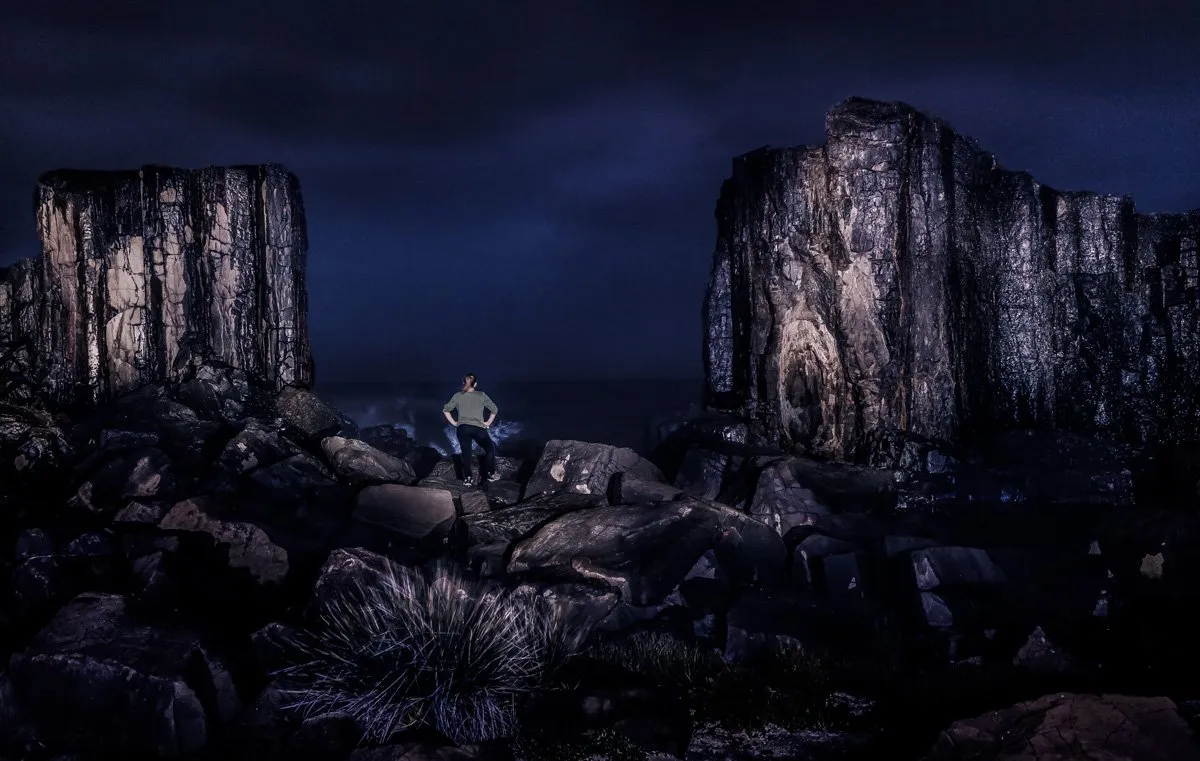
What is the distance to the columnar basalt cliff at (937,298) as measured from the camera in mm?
14852

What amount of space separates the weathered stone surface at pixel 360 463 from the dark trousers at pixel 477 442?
3.66 ft

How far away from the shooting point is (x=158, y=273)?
668 inches

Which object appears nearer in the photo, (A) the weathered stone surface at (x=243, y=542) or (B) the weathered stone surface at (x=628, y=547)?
(B) the weathered stone surface at (x=628, y=547)

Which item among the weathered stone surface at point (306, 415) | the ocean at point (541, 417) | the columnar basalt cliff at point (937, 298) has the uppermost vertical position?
the columnar basalt cliff at point (937, 298)

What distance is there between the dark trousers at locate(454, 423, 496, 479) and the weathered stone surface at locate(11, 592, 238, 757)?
794 cm

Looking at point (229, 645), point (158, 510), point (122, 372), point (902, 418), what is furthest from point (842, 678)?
point (122, 372)

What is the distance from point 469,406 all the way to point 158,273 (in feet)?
25.8

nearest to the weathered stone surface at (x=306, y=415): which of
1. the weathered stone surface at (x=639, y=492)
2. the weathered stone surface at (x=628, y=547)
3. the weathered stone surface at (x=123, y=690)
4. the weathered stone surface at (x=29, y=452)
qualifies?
the weathered stone surface at (x=29, y=452)

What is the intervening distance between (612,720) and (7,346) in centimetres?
1817

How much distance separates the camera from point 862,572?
1052 centimetres

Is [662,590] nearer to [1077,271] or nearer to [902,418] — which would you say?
[902,418]

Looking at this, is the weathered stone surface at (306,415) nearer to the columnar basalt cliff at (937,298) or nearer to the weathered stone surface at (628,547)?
the weathered stone surface at (628,547)

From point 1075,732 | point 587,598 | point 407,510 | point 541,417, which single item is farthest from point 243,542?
point 541,417

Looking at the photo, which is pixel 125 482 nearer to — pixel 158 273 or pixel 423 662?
pixel 158 273
